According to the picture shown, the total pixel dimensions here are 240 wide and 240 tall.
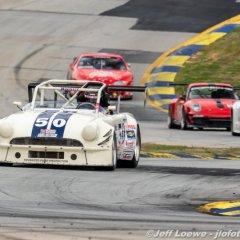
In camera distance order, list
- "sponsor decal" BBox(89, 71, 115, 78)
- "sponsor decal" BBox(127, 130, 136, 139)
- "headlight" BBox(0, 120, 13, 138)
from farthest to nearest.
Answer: "sponsor decal" BBox(89, 71, 115, 78) → "sponsor decal" BBox(127, 130, 136, 139) → "headlight" BBox(0, 120, 13, 138)

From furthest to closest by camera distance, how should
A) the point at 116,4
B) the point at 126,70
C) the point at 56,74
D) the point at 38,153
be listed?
the point at 116,4
the point at 56,74
the point at 126,70
the point at 38,153

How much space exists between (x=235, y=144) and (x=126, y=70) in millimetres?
11698

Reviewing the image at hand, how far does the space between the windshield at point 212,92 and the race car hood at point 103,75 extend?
5.21 meters

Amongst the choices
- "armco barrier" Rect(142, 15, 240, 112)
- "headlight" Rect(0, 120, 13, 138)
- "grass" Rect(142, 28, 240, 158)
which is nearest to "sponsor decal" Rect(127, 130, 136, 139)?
"headlight" Rect(0, 120, 13, 138)

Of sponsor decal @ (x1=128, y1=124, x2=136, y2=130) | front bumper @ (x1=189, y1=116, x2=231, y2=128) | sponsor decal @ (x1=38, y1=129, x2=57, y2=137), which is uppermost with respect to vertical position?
sponsor decal @ (x1=38, y1=129, x2=57, y2=137)

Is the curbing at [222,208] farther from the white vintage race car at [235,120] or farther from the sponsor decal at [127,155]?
the white vintage race car at [235,120]

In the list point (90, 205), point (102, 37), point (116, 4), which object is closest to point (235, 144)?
point (90, 205)

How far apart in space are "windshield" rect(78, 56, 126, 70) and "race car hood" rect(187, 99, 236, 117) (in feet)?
21.5

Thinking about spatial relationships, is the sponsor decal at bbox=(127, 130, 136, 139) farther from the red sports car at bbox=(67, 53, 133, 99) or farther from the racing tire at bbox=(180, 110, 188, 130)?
the red sports car at bbox=(67, 53, 133, 99)

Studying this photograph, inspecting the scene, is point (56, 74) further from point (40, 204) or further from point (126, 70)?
point (40, 204)

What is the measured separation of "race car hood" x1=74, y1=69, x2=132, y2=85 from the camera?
3056cm

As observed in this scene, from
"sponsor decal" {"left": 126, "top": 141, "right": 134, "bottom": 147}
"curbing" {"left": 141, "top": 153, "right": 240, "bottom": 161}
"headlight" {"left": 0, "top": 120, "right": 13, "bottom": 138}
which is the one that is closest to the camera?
"headlight" {"left": 0, "top": 120, "right": 13, "bottom": 138}

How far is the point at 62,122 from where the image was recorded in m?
13.7

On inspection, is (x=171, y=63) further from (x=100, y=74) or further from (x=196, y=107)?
(x=196, y=107)
